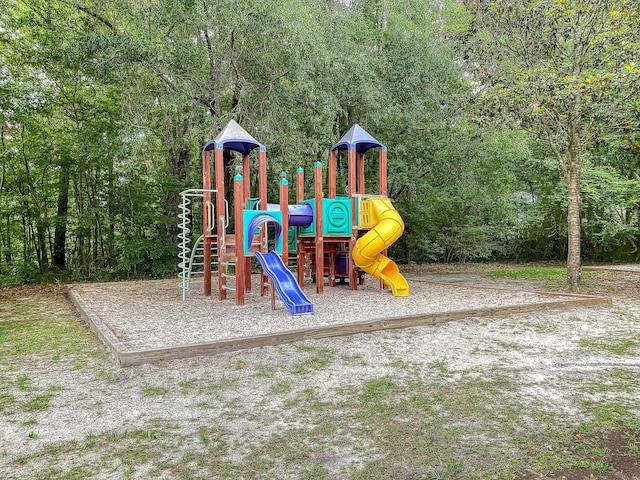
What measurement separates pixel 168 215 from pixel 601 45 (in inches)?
451

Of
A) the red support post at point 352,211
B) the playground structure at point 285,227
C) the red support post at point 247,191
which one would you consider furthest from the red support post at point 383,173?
the red support post at point 247,191

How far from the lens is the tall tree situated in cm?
771

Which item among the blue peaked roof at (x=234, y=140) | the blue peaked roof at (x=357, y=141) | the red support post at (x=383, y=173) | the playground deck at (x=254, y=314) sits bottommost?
the playground deck at (x=254, y=314)

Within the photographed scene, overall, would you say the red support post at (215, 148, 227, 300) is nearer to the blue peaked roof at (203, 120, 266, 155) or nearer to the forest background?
the blue peaked roof at (203, 120, 266, 155)

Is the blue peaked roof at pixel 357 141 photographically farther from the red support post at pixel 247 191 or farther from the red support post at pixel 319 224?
the red support post at pixel 247 191

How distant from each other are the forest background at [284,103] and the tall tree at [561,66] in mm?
41

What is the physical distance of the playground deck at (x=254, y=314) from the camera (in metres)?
4.80

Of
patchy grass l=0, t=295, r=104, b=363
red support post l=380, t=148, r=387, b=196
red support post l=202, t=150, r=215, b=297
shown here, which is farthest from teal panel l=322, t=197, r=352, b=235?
patchy grass l=0, t=295, r=104, b=363

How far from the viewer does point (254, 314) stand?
6.67m

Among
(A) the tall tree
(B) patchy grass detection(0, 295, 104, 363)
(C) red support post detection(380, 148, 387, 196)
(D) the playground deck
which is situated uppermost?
(A) the tall tree

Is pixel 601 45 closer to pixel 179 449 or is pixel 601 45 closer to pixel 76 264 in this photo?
pixel 179 449

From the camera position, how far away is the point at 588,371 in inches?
155

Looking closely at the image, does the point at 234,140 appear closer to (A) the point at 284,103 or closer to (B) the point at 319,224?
(B) the point at 319,224

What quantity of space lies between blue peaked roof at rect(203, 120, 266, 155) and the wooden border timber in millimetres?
3624
